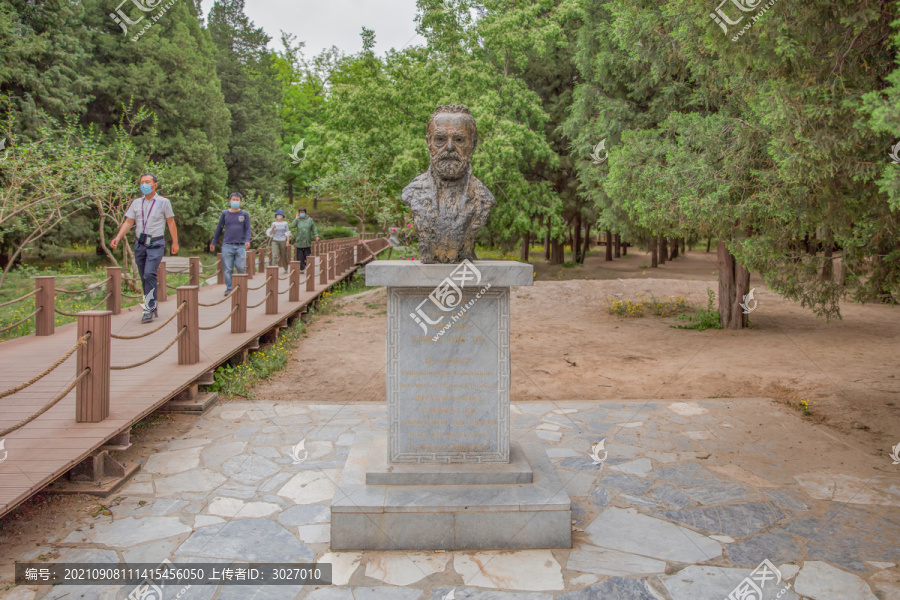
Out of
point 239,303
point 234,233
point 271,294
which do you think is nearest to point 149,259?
point 239,303

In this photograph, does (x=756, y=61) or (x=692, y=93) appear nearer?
(x=756, y=61)

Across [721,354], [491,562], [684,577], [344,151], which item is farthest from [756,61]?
[344,151]

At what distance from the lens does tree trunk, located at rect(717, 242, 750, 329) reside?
13.0m

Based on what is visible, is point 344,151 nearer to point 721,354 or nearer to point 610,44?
point 610,44

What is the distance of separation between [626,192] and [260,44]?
42.6 metres

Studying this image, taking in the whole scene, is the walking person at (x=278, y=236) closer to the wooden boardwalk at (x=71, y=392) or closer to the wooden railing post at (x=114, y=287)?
the wooden boardwalk at (x=71, y=392)

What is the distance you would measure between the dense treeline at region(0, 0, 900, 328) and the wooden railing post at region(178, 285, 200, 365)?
603 cm

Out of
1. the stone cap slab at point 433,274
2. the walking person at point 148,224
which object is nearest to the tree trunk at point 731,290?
the stone cap slab at point 433,274

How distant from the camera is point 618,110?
13.8 m

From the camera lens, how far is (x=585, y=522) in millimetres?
4492

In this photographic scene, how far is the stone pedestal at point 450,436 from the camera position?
4098 millimetres

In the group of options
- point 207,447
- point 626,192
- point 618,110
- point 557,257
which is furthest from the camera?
point 557,257

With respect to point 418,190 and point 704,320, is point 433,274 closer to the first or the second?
point 418,190

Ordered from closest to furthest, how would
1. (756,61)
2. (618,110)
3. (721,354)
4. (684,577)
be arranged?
(684,577)
(756,61)
(721,354)
(618,110)
